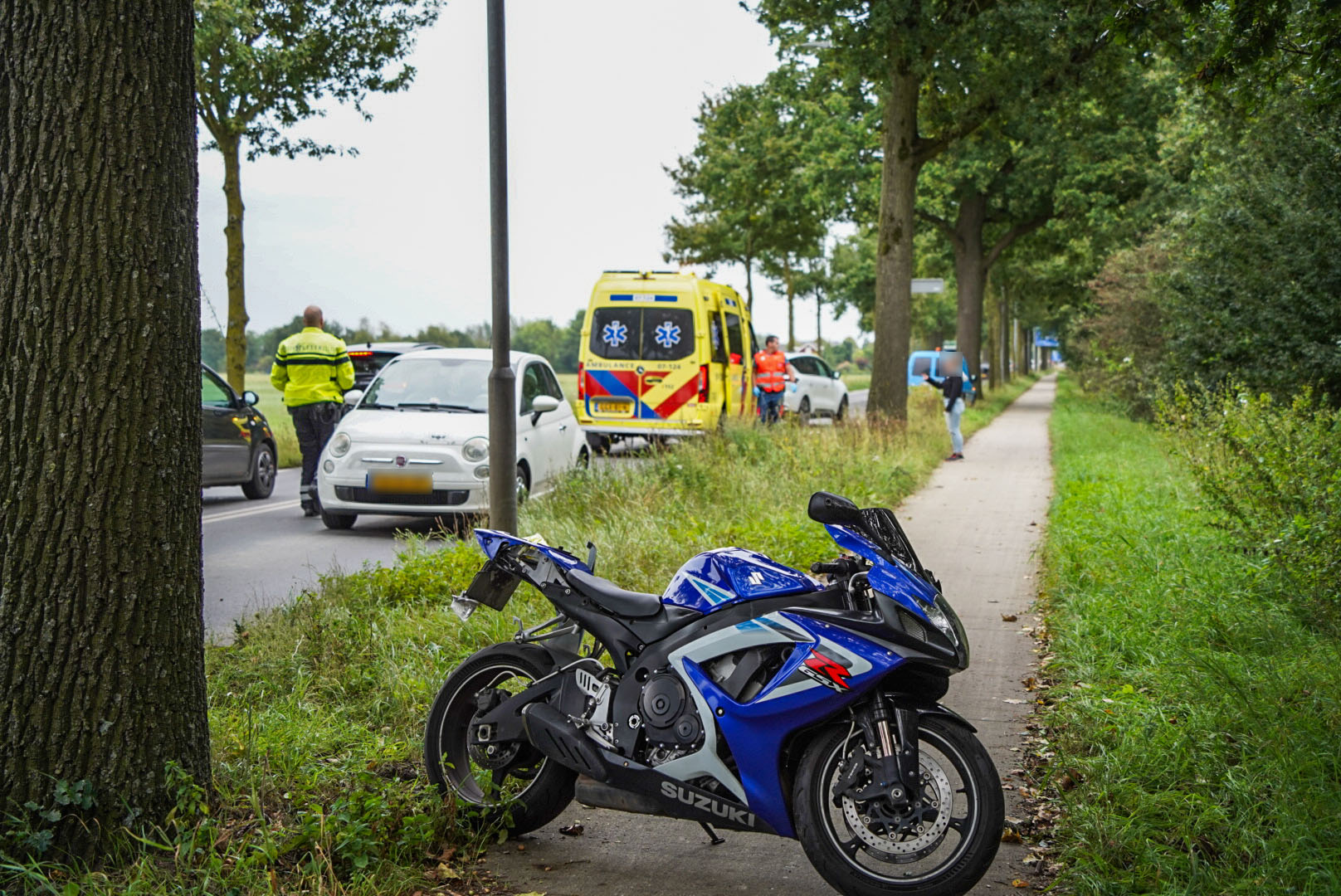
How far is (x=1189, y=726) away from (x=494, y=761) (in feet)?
8.75

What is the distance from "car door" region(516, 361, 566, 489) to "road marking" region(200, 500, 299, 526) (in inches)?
128

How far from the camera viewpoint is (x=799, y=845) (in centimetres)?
437

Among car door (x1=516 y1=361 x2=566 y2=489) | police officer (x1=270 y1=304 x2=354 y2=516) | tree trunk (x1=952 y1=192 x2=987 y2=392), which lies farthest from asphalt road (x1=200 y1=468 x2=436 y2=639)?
tree trunk (x1=952 y1=192 x2=987 y2=392)

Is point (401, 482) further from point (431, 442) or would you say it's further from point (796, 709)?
point (796, 709)

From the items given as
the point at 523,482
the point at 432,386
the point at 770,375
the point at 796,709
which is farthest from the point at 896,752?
the point at 770,375

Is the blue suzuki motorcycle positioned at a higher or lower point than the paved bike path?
higher

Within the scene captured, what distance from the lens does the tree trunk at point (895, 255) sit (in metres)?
18.0

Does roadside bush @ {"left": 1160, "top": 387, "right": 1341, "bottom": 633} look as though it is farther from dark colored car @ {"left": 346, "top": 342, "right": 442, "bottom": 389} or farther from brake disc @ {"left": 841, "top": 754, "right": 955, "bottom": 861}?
dark colored car @ {"left": 346, "top": 342, "right": 442, "bottom": 389}

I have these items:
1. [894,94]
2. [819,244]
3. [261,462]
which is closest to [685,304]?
[894,94]

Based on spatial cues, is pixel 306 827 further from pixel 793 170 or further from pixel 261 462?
pixel 793 170

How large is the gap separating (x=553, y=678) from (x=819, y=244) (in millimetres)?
36868

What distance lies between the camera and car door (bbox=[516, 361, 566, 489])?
39.9 feet

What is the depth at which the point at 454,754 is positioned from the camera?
14.4ft

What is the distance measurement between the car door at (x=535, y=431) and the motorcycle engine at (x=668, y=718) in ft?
25.3
